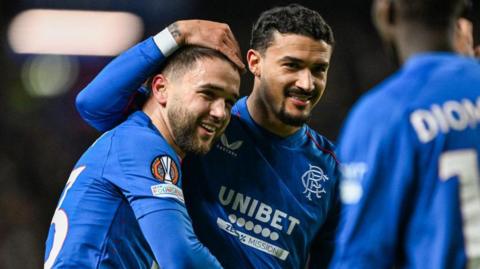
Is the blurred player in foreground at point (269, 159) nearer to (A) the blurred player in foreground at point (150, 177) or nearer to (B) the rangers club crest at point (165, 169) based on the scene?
(A) the blurred player in foreground at point (150, 177)

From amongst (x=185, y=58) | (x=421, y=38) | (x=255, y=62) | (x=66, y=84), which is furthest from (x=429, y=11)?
(x=66, y=84)

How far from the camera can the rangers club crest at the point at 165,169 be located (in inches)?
135

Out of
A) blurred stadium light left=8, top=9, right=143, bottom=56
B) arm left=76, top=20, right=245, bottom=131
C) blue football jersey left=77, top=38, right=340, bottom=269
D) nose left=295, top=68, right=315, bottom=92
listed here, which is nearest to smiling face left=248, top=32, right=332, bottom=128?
nose left=295, top=68, right=315, bottom=92

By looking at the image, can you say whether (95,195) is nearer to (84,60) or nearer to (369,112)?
(369,112)

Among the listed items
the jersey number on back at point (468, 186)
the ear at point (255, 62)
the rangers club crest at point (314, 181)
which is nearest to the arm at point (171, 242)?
the rangers club crest at point (314, 181)

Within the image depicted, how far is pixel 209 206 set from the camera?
12.7 feet

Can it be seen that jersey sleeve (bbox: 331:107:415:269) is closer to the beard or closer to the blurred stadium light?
the beard

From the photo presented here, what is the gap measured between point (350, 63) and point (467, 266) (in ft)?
29.1

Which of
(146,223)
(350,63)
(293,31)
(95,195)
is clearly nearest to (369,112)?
(146,223)

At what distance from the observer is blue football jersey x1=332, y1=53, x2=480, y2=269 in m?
2.19

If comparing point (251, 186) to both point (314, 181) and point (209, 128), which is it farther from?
point (209, 128)

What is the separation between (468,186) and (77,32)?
32.0 ft

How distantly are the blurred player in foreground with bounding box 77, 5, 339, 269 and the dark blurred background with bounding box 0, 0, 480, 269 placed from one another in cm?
601

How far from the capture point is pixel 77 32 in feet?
37.7
